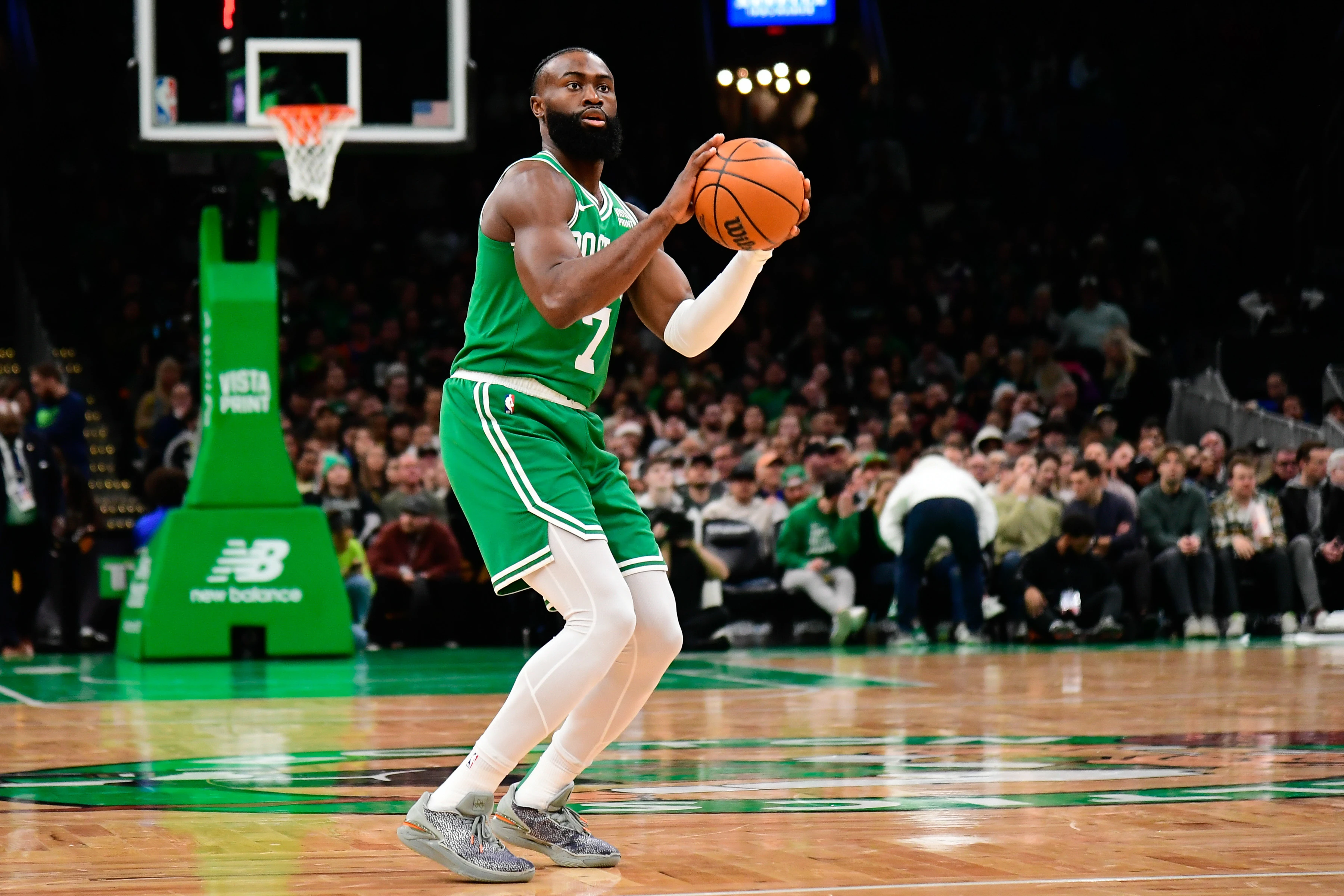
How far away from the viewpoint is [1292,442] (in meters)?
18.3

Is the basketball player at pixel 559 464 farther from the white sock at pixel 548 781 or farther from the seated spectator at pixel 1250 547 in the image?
the seated spectator at pixel 1250 547

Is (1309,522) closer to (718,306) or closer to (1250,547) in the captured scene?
(1250,547)

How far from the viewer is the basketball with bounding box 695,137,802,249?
4770 mm

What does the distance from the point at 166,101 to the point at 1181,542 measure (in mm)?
8293

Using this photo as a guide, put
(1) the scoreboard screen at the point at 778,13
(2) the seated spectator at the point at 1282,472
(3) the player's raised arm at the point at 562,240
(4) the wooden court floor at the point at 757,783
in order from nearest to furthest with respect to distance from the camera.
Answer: (4) the wooden court floor at the point at 757,783
(3) the player's raised arm at the point at 562,240
(2) the seated spectator at the point at 1282,472
(1) the scoreboard screen at the point at 778,13

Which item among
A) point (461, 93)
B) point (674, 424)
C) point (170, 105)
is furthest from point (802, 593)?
point (170, 105)

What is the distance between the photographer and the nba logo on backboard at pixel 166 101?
11852mm

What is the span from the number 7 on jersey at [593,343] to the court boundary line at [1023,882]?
1.46 meters

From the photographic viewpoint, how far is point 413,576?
14.2 m

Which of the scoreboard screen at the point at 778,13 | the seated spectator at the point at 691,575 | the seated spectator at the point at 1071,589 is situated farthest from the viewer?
the scoreboard screen at the point at 778,13

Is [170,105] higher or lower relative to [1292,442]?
higher

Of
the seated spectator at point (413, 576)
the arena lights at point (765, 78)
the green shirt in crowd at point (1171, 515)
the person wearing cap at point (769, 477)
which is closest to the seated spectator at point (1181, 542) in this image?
the green shirt in crowd at point (1171, 515)

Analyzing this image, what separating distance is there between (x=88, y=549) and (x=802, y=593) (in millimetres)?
5407

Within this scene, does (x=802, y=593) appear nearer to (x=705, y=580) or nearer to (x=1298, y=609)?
(x=705, y=580)
